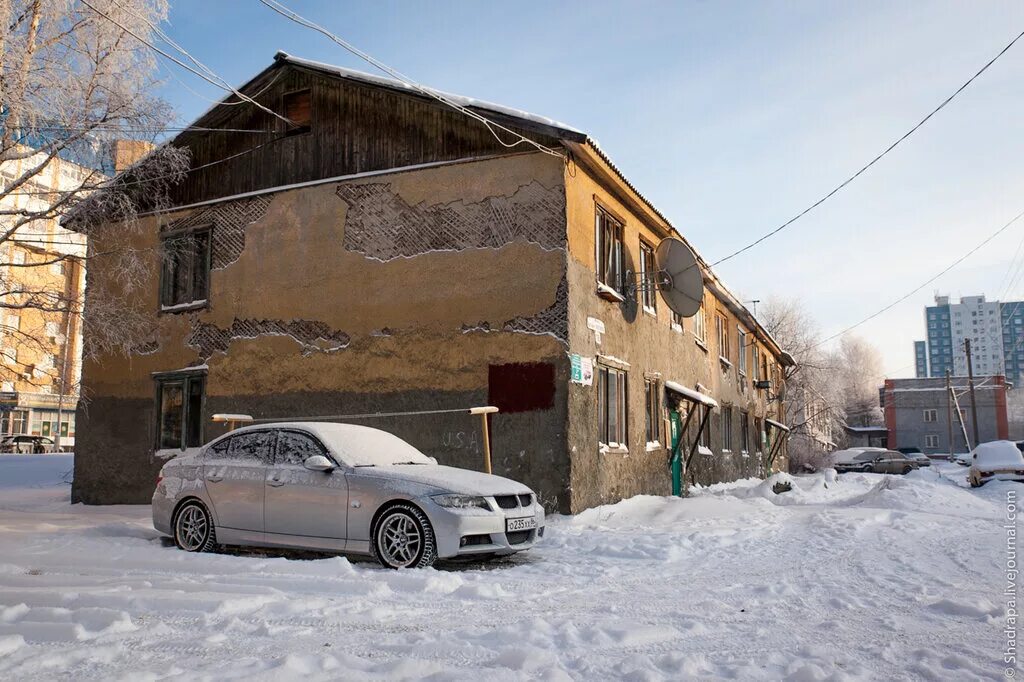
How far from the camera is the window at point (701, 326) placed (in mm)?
21320

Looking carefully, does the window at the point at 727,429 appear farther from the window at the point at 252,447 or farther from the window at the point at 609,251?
the window at the point at 252,447

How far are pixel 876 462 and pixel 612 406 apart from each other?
30773 mm

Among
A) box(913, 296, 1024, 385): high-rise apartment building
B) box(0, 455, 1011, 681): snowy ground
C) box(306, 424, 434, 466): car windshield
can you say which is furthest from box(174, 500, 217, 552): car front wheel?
box(913, 296, 1024, 385): high-rise apartment building

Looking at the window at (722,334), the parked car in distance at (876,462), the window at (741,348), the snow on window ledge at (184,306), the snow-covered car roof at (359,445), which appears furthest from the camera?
the parked car in distance at (876,462)

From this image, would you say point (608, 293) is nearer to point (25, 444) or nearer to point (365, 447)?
point (365, 447)

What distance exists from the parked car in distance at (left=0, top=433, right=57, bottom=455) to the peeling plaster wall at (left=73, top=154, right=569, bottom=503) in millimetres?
29098

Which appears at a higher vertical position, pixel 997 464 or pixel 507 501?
pixel 507 501

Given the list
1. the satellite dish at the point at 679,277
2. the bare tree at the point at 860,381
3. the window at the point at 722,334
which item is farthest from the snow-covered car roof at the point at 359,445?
the bare tree at the point at 860,381

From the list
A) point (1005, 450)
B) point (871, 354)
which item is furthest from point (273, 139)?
point (871, 354)

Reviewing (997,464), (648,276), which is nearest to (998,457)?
(997,464)

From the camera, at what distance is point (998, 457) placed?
23.8 metres

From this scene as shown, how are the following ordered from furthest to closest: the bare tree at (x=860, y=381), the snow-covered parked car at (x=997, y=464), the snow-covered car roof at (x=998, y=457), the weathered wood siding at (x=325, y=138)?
the bare tree at (x=860, y=381)
the snow-covered car roof at (x=998, y=457)
the snow-covered parked car at (x=997, y=464)
the weathered wood siding at (x=325, y=138)

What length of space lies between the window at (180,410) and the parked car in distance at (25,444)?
3002 centimetres

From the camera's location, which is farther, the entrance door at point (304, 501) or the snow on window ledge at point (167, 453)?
the snow on window ledge at point (167, 453)
